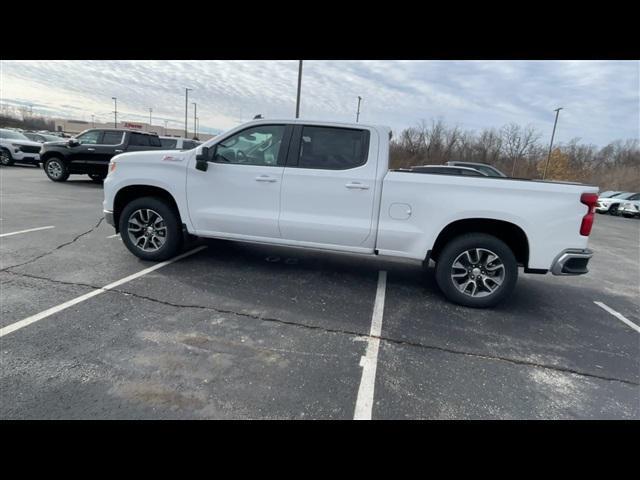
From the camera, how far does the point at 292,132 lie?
4.27 m

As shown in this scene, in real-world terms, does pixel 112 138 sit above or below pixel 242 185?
above

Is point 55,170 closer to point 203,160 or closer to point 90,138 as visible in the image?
point 90,138

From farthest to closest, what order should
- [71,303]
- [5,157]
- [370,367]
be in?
[5,157]
[71,303]
[370,367]

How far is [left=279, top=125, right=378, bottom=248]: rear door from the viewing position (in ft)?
13.2

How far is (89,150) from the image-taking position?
1191 cm

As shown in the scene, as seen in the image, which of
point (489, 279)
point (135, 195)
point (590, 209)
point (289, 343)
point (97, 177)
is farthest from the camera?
point (97, 177)

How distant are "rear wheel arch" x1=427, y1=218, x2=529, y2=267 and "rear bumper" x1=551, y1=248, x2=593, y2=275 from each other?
30 cm

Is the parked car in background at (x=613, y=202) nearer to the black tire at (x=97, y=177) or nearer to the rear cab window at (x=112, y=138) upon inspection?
the rear cab window at (x=112, y=138)

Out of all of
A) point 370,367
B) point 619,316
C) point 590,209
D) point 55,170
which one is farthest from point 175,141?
point 619,316

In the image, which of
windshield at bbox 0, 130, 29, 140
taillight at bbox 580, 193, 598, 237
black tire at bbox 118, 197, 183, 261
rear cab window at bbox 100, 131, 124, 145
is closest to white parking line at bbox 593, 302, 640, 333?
taillight at bbox 580, 193, 598, 237

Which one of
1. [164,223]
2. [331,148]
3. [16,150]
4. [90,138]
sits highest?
[90,138]

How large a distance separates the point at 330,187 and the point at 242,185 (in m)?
1.14
